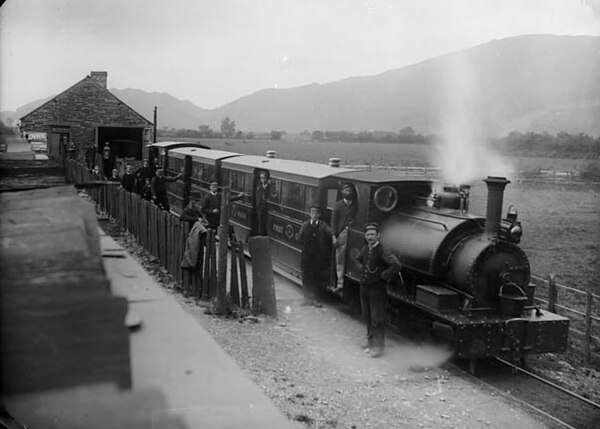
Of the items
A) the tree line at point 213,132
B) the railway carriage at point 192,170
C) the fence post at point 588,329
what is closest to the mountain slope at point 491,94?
the tree line at point 213,132

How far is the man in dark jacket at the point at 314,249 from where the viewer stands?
717 cm

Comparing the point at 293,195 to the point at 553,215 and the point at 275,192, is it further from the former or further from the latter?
the point at 553,215

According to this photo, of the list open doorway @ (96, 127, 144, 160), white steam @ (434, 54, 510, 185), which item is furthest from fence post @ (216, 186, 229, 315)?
open doorway @ (96, 127, 144, 160)

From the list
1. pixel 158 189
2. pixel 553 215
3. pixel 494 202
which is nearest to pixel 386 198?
pixel 494 202

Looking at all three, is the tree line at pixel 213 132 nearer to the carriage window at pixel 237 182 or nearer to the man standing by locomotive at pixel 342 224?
the carriage window at pixel 237 182

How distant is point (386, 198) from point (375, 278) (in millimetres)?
1215

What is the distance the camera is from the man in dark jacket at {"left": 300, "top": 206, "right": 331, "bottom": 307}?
23.5ft

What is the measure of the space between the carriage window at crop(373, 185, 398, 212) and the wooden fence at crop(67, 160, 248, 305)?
5.70ft

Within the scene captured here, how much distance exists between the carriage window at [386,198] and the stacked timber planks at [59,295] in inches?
155

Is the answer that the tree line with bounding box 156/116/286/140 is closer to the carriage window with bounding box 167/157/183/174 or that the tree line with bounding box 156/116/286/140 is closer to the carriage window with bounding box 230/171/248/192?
the carriage window with bounding box 167/157/183/174

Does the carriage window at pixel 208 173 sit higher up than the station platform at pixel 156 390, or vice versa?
the carriage window at pixel 208 173

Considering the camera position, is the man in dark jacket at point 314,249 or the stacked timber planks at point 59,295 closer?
the stacked timber planks at point 59,295

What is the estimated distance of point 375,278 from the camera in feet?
19.2

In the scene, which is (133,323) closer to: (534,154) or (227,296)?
(227,296)
